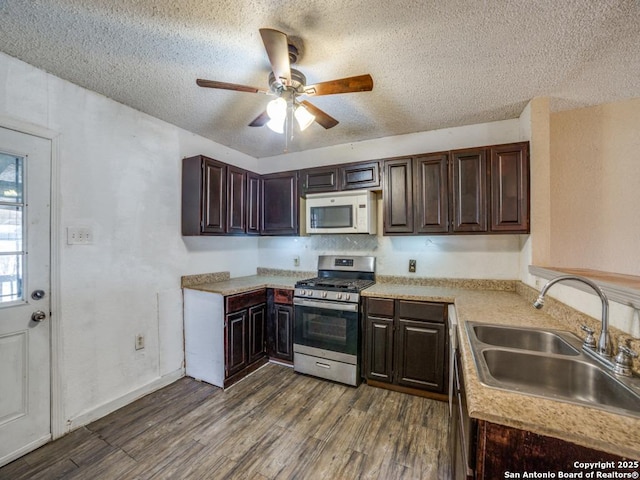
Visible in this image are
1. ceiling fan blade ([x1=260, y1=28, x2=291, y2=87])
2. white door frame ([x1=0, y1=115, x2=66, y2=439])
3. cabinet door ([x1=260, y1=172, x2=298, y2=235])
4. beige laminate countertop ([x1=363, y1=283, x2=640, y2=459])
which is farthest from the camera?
cabinet door ([x1=260, y1=172, x2=298, y2=235])

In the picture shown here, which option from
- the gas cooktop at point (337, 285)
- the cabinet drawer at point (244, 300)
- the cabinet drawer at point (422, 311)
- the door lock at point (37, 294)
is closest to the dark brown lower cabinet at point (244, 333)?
the cabinet drawer at point (244, 300)

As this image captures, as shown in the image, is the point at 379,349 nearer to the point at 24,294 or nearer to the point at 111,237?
the point at 111,237

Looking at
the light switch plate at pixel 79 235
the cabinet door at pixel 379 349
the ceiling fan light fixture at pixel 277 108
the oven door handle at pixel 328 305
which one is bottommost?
the cabinet door at pixel 379 349

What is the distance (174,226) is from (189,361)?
136cm

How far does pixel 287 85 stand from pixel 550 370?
6.46 ft

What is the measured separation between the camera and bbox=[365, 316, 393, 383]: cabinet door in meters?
2.43

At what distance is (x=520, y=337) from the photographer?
1.51 m

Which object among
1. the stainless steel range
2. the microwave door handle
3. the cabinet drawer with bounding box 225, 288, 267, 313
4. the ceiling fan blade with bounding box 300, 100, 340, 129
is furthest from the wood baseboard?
the ceiling fan blade with bounding box 300, 100, 340, 129

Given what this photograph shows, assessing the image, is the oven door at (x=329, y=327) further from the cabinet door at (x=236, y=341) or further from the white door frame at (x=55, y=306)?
the white door frame at (x=55, y=306)

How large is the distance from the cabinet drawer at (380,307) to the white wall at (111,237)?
1883mm

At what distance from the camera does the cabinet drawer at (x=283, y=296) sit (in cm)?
286

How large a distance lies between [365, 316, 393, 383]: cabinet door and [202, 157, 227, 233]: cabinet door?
1.76 meters

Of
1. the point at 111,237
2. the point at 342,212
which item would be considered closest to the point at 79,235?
the point at 111,237

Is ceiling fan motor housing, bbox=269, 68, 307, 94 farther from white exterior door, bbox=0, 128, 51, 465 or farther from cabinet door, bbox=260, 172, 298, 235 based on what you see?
white exterior door, bbox=0, 128, 51, 465
